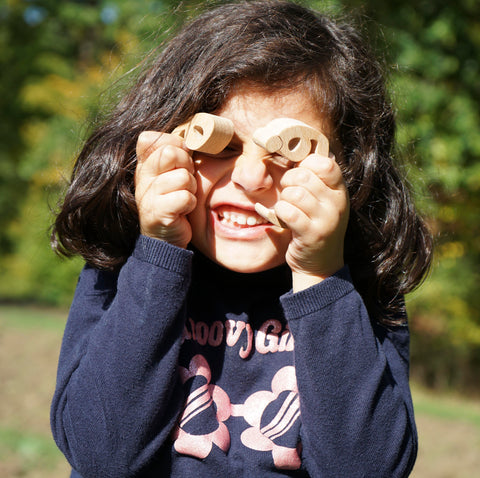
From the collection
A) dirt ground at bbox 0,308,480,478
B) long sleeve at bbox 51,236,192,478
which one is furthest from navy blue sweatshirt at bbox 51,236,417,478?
dirt ground at bbox 0,308,480,478

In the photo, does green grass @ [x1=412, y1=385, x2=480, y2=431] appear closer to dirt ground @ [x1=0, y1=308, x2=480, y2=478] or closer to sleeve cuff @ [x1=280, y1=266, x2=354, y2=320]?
dirt ground @ [x1=0, y1=308, x2=480, y2=478]

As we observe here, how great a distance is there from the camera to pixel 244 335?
1.53 m

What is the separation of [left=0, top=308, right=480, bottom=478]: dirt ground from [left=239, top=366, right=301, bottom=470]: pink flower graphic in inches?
91.4

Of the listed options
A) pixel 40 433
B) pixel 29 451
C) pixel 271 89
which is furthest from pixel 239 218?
pixel 40 433

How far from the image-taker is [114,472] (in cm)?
137

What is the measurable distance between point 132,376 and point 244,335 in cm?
33

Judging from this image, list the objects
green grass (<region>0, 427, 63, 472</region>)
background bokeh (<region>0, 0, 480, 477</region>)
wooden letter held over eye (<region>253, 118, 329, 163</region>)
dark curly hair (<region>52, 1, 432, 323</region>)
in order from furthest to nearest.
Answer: green grass (<region>0, 427, 63, 472</region>) → background bokeh (<region>0, 0, 480, 477</region>) → dark curly hair (<region>52, 1, 432, 323</region>) → wooden letter held over eye (<region>253, 118, 329, 163</region>)

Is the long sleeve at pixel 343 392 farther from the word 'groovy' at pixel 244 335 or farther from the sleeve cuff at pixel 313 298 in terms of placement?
the word 'groovy' at pixel 244 335

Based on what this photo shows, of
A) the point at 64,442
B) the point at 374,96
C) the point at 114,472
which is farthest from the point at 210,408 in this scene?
the point at 374,96

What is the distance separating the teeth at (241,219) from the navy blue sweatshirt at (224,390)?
5.6 inches

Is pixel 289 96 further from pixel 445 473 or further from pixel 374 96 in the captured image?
pixel 445 473

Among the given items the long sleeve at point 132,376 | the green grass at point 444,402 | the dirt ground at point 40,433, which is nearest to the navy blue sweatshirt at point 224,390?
the long sleeve at point 132,376

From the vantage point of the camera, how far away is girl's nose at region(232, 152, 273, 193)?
140 centimetres

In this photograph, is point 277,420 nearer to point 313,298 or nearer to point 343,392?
point 343,392
